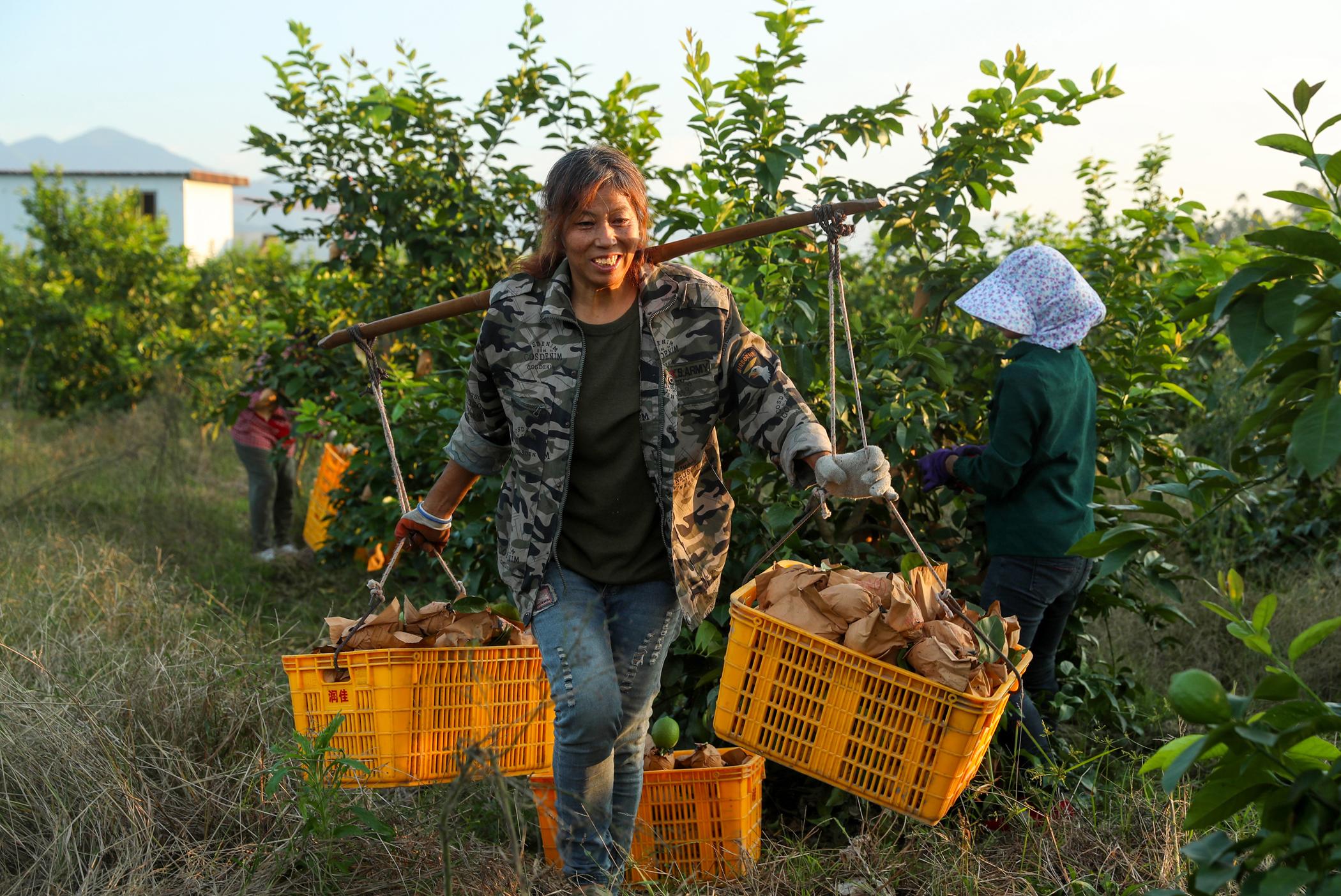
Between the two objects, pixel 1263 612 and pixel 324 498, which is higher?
pixel 1263 612

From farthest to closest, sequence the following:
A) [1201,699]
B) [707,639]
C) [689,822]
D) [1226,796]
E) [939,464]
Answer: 1. [939,464]
2. [707,639]
3. [689,822]
4. [1226,796]
5. [1201,699]

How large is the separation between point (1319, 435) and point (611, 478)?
1517 mm

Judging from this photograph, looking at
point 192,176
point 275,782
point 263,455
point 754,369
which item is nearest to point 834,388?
point 754,369

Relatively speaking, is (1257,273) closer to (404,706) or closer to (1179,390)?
(404,706)

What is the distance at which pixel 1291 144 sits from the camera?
160 centimetres

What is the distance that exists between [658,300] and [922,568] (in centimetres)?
88

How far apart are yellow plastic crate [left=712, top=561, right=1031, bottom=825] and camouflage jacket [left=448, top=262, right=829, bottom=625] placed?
22 centimetres

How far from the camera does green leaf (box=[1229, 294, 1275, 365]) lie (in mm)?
1596

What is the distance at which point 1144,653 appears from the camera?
467cm

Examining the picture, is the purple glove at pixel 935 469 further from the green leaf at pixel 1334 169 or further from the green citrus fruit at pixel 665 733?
the green leaf at pixel 1334 169

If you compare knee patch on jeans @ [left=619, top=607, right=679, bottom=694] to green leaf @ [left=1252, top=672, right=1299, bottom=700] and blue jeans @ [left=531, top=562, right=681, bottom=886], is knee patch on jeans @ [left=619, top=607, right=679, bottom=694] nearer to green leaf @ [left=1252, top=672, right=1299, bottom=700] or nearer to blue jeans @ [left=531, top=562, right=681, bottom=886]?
blue jeans @ [left=531, top=562, right=681, bottom=886]

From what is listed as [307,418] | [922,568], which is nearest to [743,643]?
[922,568]

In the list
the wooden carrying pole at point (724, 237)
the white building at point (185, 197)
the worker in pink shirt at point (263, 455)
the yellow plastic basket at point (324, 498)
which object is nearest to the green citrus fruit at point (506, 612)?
the wooden carrying pole at point (724, 237)

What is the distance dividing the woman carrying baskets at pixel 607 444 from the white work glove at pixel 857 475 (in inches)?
3.6
